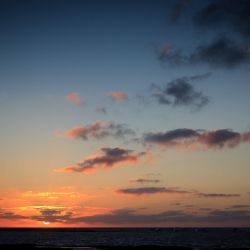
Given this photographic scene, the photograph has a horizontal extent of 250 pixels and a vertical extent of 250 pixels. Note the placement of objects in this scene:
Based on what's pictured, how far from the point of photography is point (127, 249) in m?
97.0

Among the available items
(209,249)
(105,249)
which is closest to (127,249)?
(105,249)

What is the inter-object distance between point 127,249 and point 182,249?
1428cm

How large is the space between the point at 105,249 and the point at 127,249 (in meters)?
5.37

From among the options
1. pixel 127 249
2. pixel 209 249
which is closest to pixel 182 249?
pixel 209 249

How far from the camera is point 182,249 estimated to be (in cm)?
10012

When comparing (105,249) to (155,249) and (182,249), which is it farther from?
(182,249)

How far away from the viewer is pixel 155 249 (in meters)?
96.4

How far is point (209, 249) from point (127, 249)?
2184cm

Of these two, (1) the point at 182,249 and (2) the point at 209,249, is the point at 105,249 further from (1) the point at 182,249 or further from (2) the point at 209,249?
(2) the point at 209,249

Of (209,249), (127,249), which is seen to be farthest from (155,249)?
(209,249)

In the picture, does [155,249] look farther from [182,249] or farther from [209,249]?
[209,249]

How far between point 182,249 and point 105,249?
19.6 metres

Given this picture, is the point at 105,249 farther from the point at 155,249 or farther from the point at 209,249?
the point at 209,249

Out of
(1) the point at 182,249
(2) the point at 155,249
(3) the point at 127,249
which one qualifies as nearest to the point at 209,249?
(1) the point at 182,249
